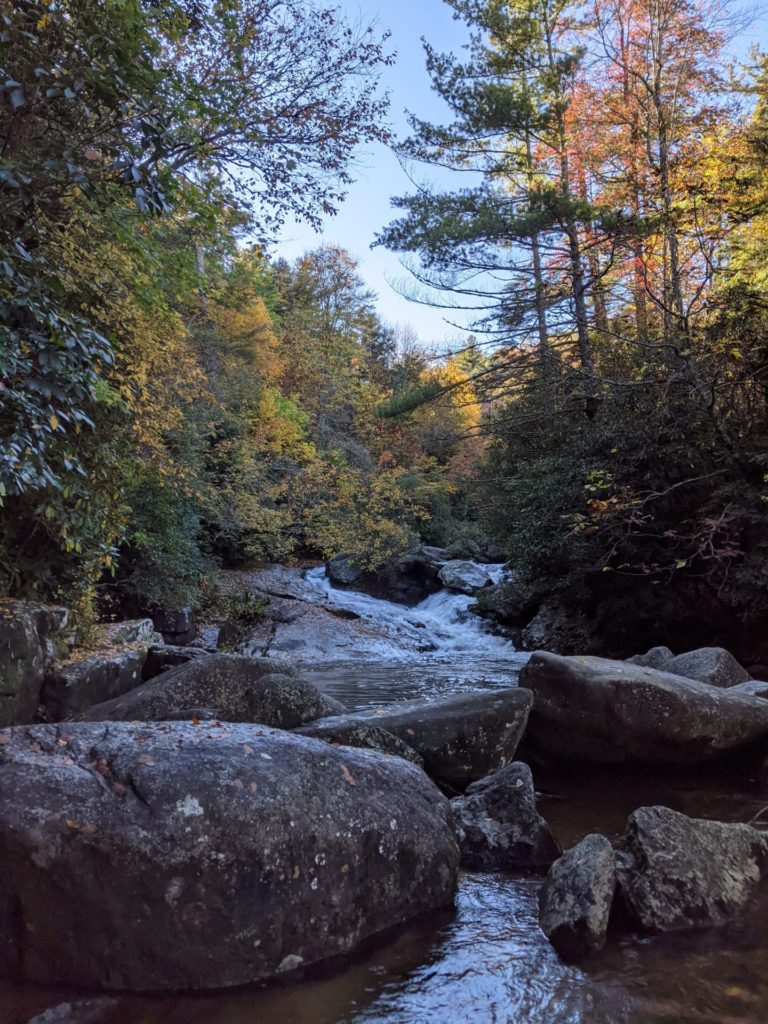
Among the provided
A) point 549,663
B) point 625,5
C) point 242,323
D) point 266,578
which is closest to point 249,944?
point 549,663

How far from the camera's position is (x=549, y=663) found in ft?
18.4

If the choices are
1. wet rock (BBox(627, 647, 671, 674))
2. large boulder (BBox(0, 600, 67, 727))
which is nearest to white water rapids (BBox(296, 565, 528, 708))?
wet rock (BBox(627, 647, 671, 674))

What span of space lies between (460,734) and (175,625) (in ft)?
30.4

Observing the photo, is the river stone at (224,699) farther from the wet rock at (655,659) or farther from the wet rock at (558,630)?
the wet rock at (558,630)

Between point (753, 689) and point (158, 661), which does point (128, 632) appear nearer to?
point (158, 661)

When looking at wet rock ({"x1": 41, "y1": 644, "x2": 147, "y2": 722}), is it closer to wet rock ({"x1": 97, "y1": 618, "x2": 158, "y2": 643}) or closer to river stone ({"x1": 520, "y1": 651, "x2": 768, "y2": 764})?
wet rock ({"x1": 97, "y1": 618, "x2": 158, "y2": 643})

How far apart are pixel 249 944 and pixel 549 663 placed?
3.59 metres

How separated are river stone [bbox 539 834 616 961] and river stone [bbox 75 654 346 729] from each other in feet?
7.81

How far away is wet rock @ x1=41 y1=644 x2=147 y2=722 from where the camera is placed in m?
5.81

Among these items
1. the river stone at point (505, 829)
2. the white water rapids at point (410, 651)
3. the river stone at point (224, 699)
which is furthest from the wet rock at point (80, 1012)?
the white water rapids at point (410, 651)

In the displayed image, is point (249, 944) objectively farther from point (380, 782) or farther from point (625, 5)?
point (625, 5)

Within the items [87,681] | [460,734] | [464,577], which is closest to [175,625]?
[87,681]

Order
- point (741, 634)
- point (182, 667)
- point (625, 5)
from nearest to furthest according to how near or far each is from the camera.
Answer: point (182, 667) < point (741, 634) < point (625, 5)

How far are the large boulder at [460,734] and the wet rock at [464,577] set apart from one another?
14.0 meters
